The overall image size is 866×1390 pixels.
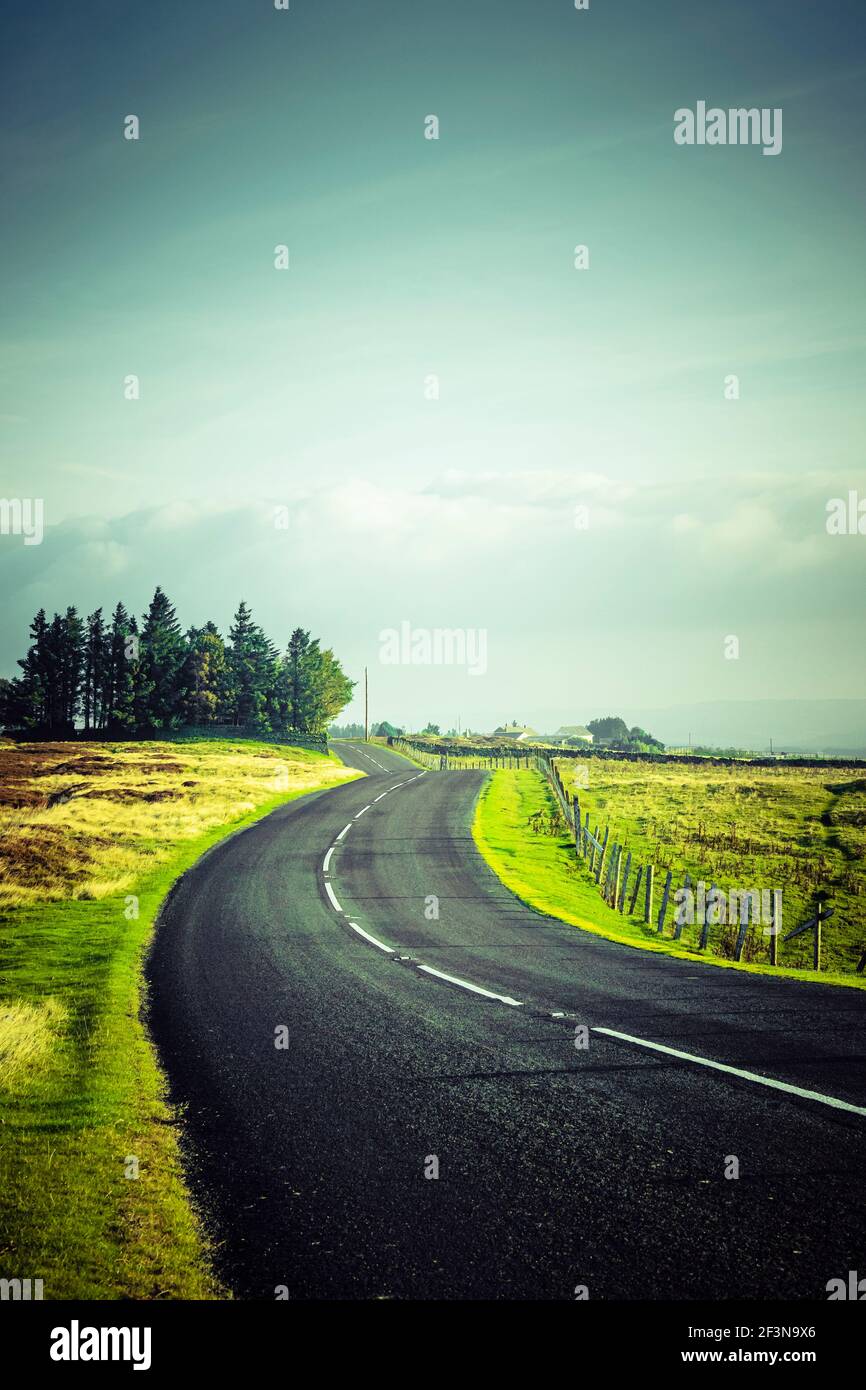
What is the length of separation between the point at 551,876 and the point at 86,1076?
17063mm

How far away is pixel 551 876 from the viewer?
2338cm

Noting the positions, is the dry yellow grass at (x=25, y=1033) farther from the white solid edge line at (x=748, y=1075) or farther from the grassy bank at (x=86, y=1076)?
the white solid edge line at (x=748, y=1075)

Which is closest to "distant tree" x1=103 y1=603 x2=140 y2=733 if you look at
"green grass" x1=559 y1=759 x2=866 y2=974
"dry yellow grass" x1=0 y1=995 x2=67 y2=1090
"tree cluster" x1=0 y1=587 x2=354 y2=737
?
"tree cluster" x1=0 y1=587 x2=354 y2=737

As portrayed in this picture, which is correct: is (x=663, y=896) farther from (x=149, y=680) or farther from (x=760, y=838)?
(x=149, y=680)

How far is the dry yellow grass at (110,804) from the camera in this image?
20.1 meters

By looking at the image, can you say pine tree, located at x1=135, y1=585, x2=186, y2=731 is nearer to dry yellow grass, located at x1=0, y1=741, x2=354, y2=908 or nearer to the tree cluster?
the tree cluster

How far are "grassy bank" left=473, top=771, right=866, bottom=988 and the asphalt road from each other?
1406mm

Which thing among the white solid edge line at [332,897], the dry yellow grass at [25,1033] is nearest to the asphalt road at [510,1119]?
the dry yellow grass at [25,1033]

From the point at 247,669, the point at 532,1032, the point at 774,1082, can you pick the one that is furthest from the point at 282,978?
the point at 247,669

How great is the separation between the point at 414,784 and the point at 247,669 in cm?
5201

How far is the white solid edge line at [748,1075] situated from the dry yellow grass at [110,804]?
47.5 feet

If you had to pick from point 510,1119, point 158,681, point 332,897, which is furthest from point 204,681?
point 510,1119

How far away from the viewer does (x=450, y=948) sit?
1399 centimetres
